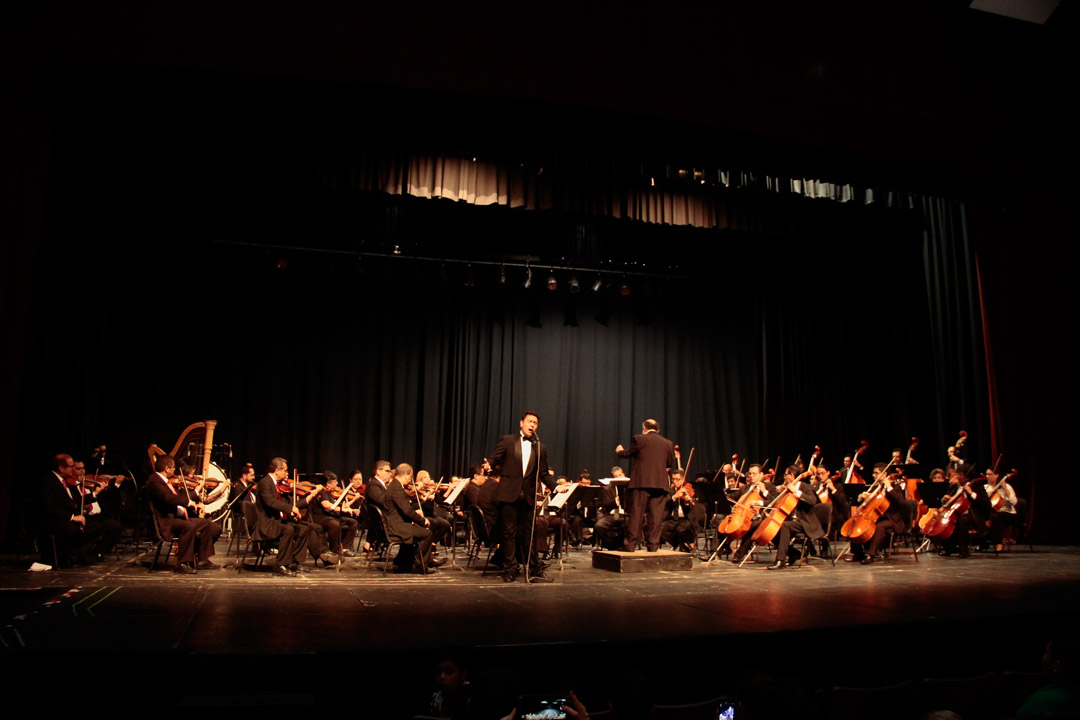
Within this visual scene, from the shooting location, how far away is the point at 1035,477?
11727mm

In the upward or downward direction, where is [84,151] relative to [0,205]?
upward

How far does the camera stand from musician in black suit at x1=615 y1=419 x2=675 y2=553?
852cm

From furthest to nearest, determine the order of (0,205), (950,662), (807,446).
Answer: (807,446)
(0,205)
(950,662)

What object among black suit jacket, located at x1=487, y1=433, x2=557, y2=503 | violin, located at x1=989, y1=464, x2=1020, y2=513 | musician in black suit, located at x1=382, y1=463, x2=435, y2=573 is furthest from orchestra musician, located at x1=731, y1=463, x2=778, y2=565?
violin, located at x1=989, y1=464, x2=1020, y2=513

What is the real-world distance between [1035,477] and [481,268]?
9894mm

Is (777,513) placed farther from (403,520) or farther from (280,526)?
(280,526)

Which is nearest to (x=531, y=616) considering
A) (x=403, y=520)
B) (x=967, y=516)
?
(x=403, y=520)

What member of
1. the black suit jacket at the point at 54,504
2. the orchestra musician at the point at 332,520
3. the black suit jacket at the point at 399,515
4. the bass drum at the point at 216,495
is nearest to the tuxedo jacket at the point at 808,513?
the black suit jacket at the point at 399,515

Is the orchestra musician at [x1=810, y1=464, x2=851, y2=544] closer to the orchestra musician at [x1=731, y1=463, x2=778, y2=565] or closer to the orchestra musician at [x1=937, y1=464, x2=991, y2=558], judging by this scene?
the orchestra musician at [x1=731, y1=463, x2=778, y2=565]

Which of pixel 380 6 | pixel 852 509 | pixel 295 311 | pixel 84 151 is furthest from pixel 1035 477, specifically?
pixel 84 151

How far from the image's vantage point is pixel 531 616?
5133 millimetres

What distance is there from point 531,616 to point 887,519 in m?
6.53

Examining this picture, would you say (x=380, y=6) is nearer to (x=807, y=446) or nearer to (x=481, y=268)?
(x=481, y=268)

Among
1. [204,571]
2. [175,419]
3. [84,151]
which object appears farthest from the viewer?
[175,419]
